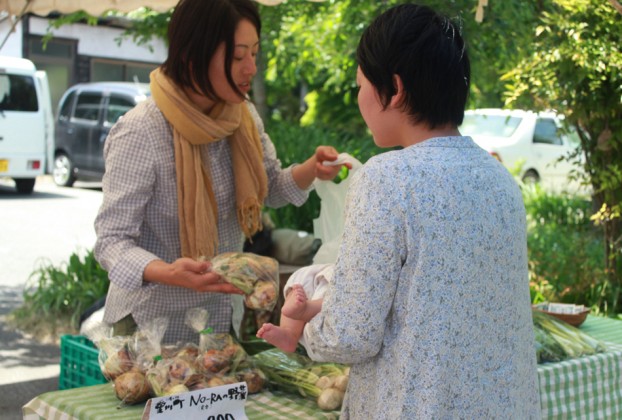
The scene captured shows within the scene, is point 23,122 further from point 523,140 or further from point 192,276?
point 192,276

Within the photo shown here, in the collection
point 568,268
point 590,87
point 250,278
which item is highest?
point 590,87

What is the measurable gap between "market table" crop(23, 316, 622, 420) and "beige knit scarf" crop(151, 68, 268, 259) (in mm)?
514

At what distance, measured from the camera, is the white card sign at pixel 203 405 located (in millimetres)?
1936

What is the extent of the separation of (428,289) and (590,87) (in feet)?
14.9

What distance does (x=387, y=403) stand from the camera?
1.56 meters

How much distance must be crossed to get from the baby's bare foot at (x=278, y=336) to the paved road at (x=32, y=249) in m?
2.98

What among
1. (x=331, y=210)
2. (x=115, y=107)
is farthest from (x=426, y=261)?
(x=115, y=107)

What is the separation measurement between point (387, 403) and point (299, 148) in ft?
16.2

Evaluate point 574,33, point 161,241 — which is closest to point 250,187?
point 161,241

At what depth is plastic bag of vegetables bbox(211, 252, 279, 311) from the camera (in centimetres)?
220

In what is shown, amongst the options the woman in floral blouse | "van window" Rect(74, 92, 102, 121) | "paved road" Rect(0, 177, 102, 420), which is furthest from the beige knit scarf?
"van window" Rect(74, 92, 102, 121)

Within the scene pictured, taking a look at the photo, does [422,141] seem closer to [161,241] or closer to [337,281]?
[337,281]

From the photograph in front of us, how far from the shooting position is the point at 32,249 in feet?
30.5

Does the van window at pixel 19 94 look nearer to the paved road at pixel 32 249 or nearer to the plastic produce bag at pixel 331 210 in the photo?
the paved road at pixel 32 249
